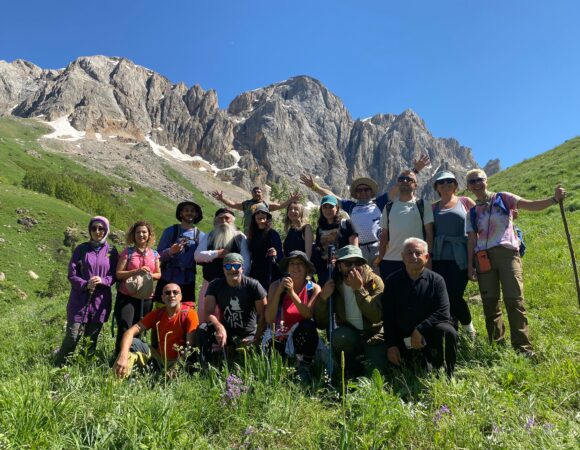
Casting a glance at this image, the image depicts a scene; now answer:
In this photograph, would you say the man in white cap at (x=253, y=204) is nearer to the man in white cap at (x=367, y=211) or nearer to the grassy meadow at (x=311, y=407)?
the man in white cap at (x=367, y=211)

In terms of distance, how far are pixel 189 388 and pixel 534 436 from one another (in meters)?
3.55

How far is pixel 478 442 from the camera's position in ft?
10.7

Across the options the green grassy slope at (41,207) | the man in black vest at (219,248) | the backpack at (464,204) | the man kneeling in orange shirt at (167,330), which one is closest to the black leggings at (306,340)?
the man kneeling in orange shirt at (167,330)

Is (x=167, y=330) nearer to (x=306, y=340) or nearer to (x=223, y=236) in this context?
(x=223, y=236)

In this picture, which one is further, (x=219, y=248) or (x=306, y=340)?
(x=219, y=248)

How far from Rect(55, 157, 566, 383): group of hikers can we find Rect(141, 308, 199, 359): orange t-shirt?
0.7 inches

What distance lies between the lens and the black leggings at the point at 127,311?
658 centimetres

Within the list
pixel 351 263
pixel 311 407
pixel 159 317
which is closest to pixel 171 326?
pixel 159 317

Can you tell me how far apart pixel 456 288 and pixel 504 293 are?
0.71 m

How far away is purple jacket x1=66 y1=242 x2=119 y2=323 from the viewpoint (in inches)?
262

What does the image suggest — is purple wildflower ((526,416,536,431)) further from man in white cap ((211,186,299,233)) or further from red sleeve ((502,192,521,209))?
man in white cap ((211,186,299,233))

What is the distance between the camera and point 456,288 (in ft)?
20.1

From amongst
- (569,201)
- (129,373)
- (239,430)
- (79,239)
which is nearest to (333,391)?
(239,430)

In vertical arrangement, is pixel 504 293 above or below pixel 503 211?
below
